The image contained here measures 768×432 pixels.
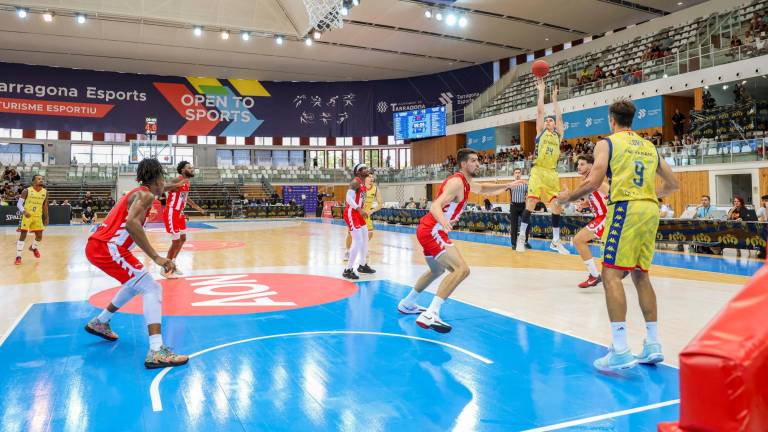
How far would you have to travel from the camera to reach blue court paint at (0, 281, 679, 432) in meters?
3.13

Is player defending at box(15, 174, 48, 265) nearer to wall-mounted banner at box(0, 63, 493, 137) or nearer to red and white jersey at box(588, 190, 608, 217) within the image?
red and white jersey at box(588, 190, 608, 217)

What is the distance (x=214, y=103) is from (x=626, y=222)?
140 ft

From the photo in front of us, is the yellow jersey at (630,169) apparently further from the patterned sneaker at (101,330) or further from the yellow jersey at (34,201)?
the yellow jersey at (34,201)

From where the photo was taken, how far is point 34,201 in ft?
37.3

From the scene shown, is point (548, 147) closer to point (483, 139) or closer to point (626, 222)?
point (626, 222)

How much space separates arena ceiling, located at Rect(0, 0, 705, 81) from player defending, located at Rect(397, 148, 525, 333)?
24.2 metres

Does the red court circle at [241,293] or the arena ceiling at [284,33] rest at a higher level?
the arena ceiling at [284,33]

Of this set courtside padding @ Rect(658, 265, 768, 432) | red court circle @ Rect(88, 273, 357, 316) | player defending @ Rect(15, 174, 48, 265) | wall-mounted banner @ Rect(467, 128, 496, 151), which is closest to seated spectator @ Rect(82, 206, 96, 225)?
player defending @ Rect(15, 174, 48, 265)

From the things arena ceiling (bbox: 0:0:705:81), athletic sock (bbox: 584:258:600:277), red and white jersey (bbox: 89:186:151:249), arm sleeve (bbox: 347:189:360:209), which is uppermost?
arena ceiling (bbox: 0:0:705:81)

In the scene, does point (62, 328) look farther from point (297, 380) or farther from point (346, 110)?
point (346, 110)

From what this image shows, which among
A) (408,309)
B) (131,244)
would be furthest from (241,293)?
(131,244)

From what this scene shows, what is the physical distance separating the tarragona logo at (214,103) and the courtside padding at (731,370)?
44.4m

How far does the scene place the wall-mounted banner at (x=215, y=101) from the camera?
38.1 m

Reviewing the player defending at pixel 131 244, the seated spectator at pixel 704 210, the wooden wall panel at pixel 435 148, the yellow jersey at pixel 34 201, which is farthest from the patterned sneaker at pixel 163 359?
the wooden wall panel at pixel 435 148
